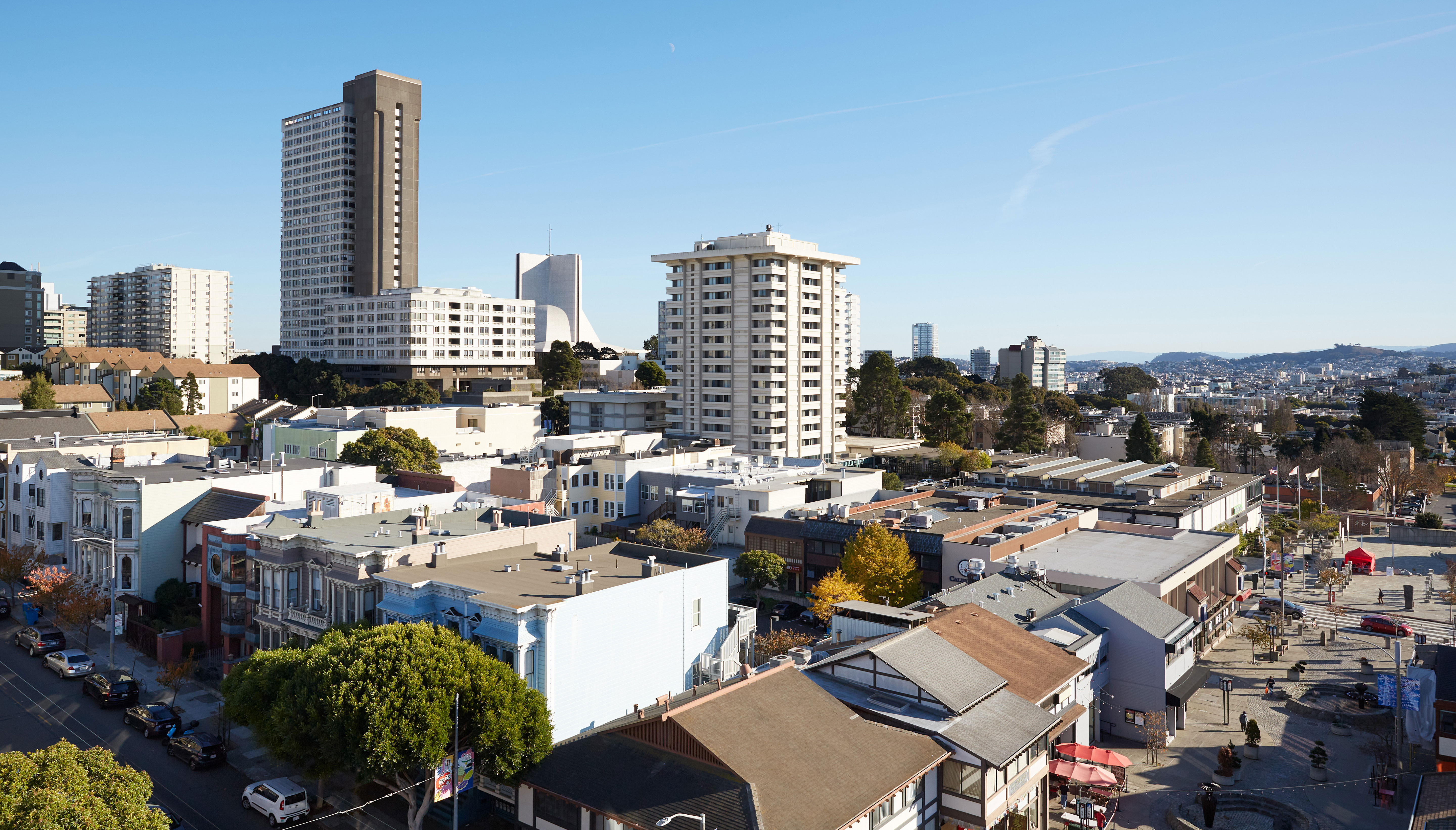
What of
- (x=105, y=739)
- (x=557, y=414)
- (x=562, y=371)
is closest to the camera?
(x=105, y=739)

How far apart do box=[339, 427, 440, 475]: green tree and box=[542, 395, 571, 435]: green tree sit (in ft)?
129

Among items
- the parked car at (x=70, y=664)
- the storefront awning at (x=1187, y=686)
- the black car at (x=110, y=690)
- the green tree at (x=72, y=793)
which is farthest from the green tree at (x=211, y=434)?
the storefront awning at (x=1187, y=686)

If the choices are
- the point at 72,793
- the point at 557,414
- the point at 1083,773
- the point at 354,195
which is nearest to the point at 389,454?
the point at 557,414

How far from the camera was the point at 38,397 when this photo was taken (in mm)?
106875

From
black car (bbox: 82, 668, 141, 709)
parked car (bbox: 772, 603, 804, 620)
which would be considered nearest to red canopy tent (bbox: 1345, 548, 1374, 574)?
parked car (bbox: 772, 603, 804, 620)

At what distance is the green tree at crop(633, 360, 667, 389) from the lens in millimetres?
143000

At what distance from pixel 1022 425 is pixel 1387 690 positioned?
6870 centimetres

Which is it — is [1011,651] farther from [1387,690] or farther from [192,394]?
[192,394]

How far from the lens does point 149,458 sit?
217 feet

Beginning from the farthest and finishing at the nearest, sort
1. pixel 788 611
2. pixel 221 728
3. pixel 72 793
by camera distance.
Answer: pixel 788 611 → pixel 221 728 → pixel 72 793

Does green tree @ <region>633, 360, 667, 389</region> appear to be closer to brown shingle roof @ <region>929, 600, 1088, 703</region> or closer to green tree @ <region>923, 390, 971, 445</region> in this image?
green tree @ <region>923, 390, 971, 445</region>

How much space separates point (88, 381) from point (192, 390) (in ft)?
121

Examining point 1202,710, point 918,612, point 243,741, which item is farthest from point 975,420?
point 243,741

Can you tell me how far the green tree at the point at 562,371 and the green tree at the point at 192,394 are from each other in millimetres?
49011
